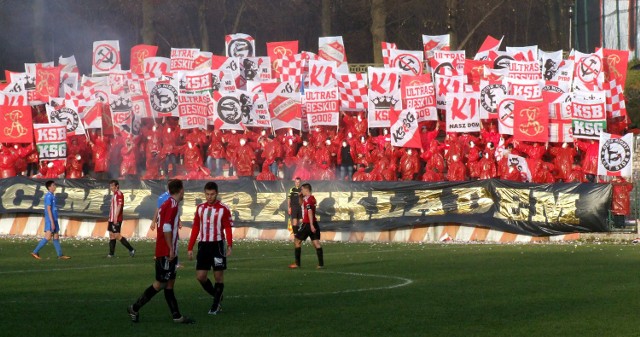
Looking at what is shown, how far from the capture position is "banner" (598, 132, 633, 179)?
1228 inches

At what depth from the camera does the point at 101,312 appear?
16.0 metres

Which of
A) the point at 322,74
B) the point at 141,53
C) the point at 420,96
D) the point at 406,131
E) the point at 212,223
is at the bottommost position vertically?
the point at 212,223

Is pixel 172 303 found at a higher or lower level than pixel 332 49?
lower

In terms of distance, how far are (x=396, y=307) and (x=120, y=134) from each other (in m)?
21.7

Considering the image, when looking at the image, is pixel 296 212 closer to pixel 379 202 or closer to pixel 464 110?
pixel 379 202

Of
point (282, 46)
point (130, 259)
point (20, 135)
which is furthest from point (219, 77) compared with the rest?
point (130, 259)

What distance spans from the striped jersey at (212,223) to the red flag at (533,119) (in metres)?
18.1

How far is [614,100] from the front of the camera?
34.4 m

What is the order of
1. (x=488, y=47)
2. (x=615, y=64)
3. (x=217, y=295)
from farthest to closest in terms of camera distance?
(x=488, y=47) < (x=615, y=64) < (x=217, y=295)

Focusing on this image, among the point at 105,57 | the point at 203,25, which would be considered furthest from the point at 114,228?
the point at 203,25

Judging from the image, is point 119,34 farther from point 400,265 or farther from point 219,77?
point 400,265

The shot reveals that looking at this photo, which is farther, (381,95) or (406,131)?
(381,95)

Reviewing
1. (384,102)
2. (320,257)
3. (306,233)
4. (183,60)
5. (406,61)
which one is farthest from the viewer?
(183,60)

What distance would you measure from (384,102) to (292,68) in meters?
4.21
